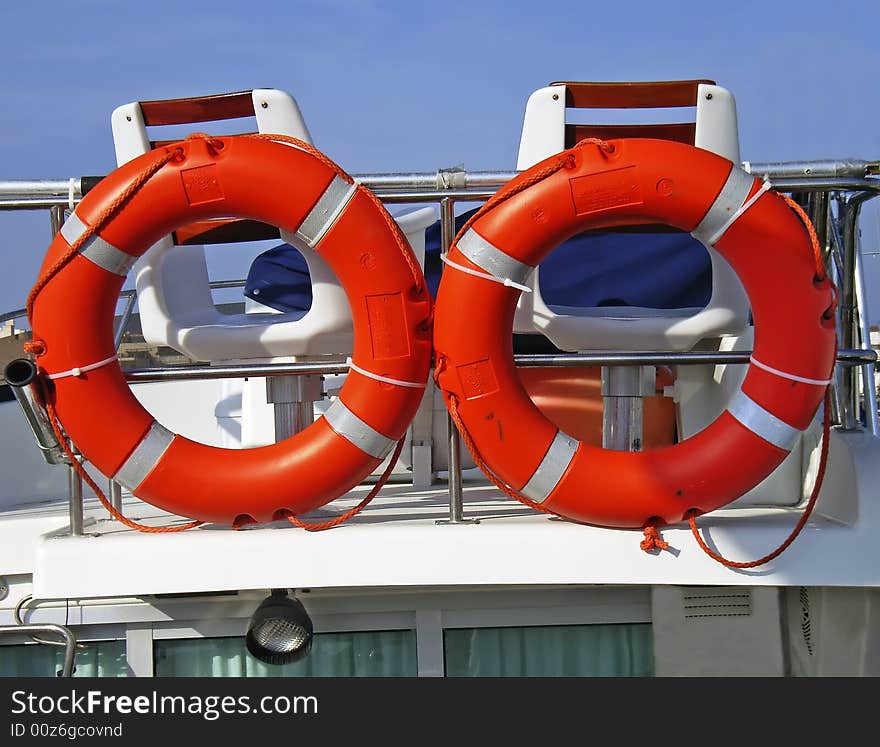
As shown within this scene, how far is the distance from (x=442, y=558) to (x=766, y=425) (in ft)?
2.35

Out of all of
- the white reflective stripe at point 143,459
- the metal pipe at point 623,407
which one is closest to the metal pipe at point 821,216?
the metal pipe at point 623,407

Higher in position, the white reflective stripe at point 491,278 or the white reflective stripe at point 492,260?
the white reflective stripe at point 492,260

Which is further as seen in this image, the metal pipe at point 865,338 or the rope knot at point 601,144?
the metal pipe at point 865,338

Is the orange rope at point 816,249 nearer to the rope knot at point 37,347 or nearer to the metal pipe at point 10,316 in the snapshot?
the rope knot at point 37,347

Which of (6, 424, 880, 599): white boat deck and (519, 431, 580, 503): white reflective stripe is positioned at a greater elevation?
(519, 431, 580, 503): white reflective stripe

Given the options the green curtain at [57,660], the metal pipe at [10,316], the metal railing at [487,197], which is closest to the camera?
the metal railing at [487,197]

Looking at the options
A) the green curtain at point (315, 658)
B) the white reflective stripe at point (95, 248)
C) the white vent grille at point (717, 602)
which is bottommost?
the green curtain at point (315, 658)

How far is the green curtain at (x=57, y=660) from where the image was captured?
7.80 feet

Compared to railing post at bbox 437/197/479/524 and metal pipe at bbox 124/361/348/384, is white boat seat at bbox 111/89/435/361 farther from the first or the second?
railing post at bbox 437/197/479/524

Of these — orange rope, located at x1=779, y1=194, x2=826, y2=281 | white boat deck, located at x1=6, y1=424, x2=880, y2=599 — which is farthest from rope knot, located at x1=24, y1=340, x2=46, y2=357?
orange rope, located at x1=779, y1=194, x2=826, y2=281

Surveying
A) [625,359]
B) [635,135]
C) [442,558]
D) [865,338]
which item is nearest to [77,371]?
[442,558]

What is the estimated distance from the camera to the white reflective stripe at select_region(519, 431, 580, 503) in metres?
2.10

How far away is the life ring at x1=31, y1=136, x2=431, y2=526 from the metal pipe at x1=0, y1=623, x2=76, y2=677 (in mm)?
316
